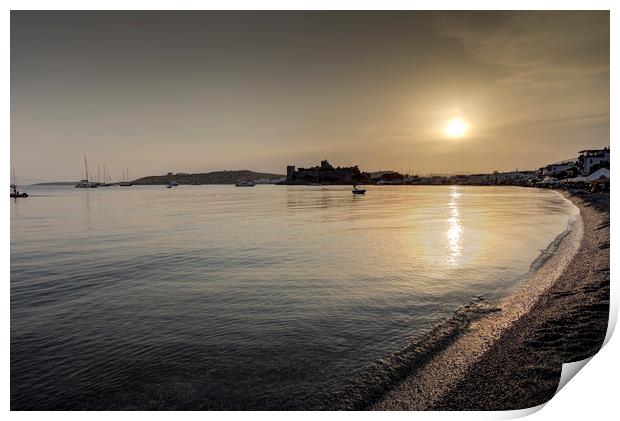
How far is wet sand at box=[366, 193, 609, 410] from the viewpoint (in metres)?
4.13

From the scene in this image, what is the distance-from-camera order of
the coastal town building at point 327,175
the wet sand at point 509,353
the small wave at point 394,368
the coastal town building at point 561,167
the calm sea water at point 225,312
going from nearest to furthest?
the wet sand at point 509,353 → the small wave at point 394,368 → the calm sea water at point 225,312 → the coastal town building at point 561,167 → the coastal town building at point 327,175

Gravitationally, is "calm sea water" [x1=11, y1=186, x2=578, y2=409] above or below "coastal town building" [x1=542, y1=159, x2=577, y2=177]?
below

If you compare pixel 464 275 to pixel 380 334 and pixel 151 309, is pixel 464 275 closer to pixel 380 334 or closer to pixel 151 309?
pixel 380 334

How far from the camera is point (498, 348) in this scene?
201 inches

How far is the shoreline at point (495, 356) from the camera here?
4.14 meters

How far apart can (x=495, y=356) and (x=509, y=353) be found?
0.20 m

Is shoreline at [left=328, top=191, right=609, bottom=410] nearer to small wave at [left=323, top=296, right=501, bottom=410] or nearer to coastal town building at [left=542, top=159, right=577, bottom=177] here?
small wave at [left=323, top=296, right=501, bottom=410]

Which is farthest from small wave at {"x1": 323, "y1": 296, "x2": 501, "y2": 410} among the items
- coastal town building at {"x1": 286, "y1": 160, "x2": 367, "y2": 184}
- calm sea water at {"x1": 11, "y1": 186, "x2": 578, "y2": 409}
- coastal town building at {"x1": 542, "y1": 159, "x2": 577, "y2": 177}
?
coastal town building at {"x1": 286, "y1": 160, "x2": 367, "y2": 184}

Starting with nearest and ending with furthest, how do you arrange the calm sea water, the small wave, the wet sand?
1. the wet sand
2. the small wave
3. the calm sea water

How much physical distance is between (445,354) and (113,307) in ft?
20.1

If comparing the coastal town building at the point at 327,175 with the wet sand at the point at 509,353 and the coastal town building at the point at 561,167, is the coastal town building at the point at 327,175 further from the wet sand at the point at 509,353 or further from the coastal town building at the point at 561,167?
the wet sand at the point at 509,353

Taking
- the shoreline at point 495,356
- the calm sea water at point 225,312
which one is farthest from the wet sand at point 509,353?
the calm sea water at point 225,312

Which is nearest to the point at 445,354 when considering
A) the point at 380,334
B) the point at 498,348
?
the point at 498,348

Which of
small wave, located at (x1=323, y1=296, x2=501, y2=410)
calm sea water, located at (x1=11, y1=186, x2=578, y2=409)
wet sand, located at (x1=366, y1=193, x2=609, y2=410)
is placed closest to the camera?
wet sand, located at (x1=366, y1=193, x2=609, y2=410)
